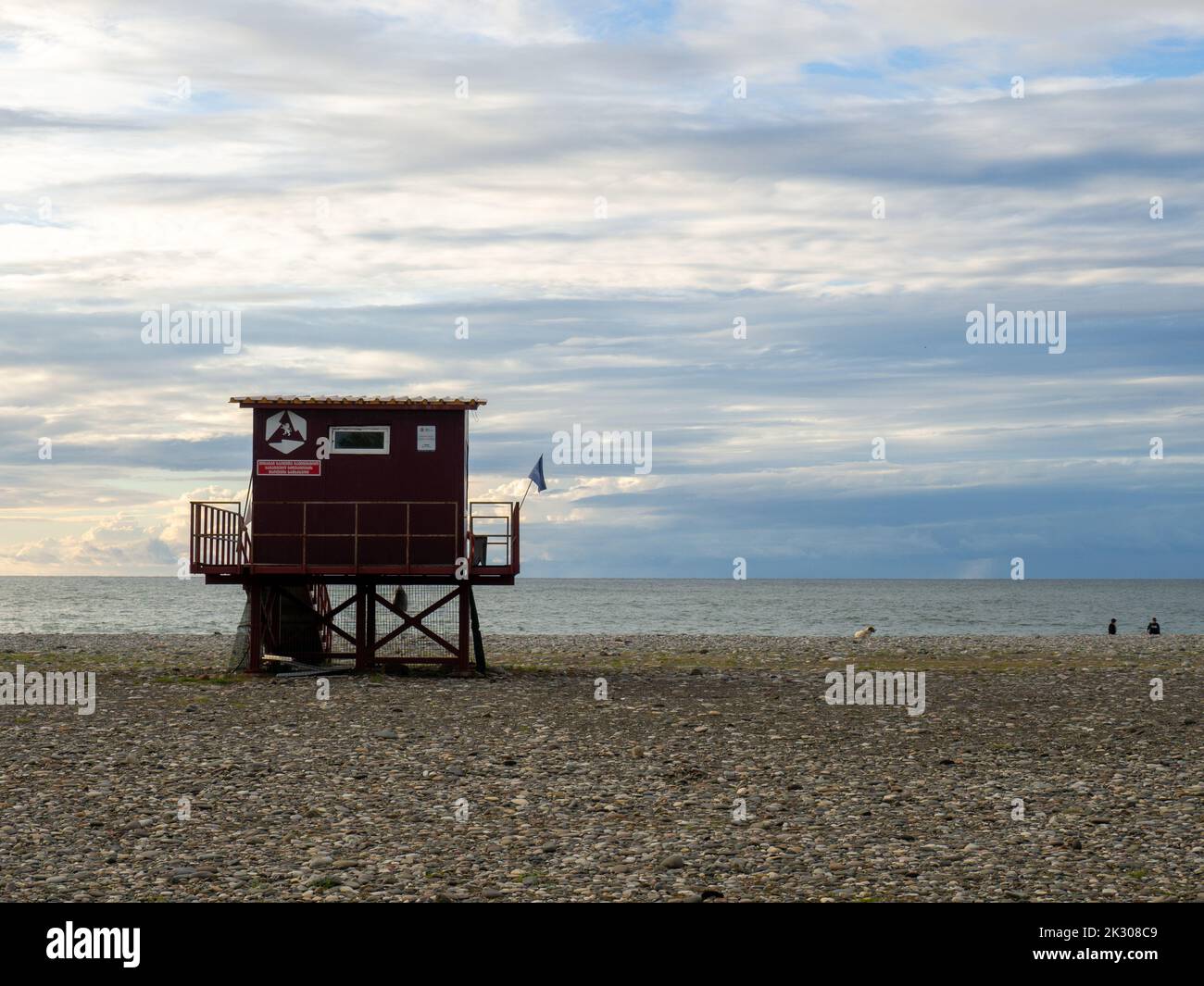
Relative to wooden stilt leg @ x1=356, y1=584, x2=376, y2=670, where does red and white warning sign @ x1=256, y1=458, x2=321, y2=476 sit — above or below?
above

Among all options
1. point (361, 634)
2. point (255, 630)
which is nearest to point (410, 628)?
point (361, 634)

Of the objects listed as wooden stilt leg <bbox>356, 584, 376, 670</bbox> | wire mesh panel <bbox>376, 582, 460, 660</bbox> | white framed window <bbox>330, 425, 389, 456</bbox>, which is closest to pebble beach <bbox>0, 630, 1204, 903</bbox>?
wooden stilt leg <bbox>356, 584, 376, 670</bbox>

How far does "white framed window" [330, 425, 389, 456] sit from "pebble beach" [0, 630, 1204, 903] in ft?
19.1

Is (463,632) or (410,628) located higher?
(463,632)

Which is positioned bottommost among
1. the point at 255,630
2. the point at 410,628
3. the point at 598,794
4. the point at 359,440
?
the point at 410,628

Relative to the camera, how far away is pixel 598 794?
57.7 feet

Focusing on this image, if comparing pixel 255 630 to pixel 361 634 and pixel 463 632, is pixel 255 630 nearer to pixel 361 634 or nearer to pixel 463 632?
pixel 361 634

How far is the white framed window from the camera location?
33.2 meters

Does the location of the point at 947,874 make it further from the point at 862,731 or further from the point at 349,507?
the point at 349,507

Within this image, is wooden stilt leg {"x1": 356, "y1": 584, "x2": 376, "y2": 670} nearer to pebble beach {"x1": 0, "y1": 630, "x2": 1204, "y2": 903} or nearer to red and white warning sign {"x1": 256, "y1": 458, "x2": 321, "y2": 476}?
pebble beach {"x1": 0, "y1": 630, "x2": 1204, "y2": 903}

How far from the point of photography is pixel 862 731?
23.2 meters

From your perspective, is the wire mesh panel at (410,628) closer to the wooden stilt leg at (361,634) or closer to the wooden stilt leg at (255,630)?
the wooden stilt leg at (361,634)

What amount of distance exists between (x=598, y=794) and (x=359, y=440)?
57.5ft
